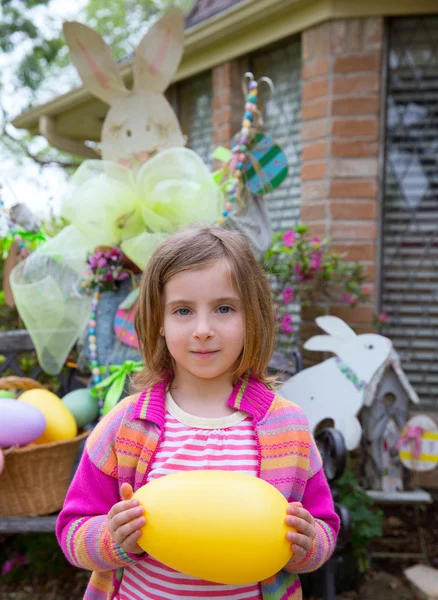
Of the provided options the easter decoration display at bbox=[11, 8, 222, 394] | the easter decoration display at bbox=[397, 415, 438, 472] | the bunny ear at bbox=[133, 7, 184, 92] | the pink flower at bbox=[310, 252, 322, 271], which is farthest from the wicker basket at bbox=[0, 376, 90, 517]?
the easter decoration display at bbox=[397, 415, 438, 472]

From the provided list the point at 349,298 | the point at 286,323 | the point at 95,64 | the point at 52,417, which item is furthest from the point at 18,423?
the point at 349,298

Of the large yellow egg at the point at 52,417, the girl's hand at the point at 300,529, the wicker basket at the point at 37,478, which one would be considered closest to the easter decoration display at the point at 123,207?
the large yellow egg at the point at 52,417

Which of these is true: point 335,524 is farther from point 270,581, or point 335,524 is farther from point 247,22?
point 247,22

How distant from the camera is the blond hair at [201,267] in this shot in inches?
44.4

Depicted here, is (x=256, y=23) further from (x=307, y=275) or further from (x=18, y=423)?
(x=18, y=423)

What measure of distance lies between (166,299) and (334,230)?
6.89 ft

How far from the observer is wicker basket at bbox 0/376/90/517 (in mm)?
2010

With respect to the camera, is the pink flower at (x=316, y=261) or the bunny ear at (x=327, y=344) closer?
the bunny ear at (x=327, y=344)

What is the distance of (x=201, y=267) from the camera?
111cm

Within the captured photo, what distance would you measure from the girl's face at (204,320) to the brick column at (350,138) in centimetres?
202

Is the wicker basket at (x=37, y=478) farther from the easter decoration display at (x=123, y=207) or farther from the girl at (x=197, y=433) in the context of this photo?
the girl at (x=197, y=433)

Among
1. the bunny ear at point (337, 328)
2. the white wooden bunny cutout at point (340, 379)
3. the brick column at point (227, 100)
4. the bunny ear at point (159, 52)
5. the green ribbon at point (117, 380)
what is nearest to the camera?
the green ribbon at point (117, 380)

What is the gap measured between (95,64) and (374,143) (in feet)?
4.97

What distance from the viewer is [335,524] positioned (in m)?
1.17
